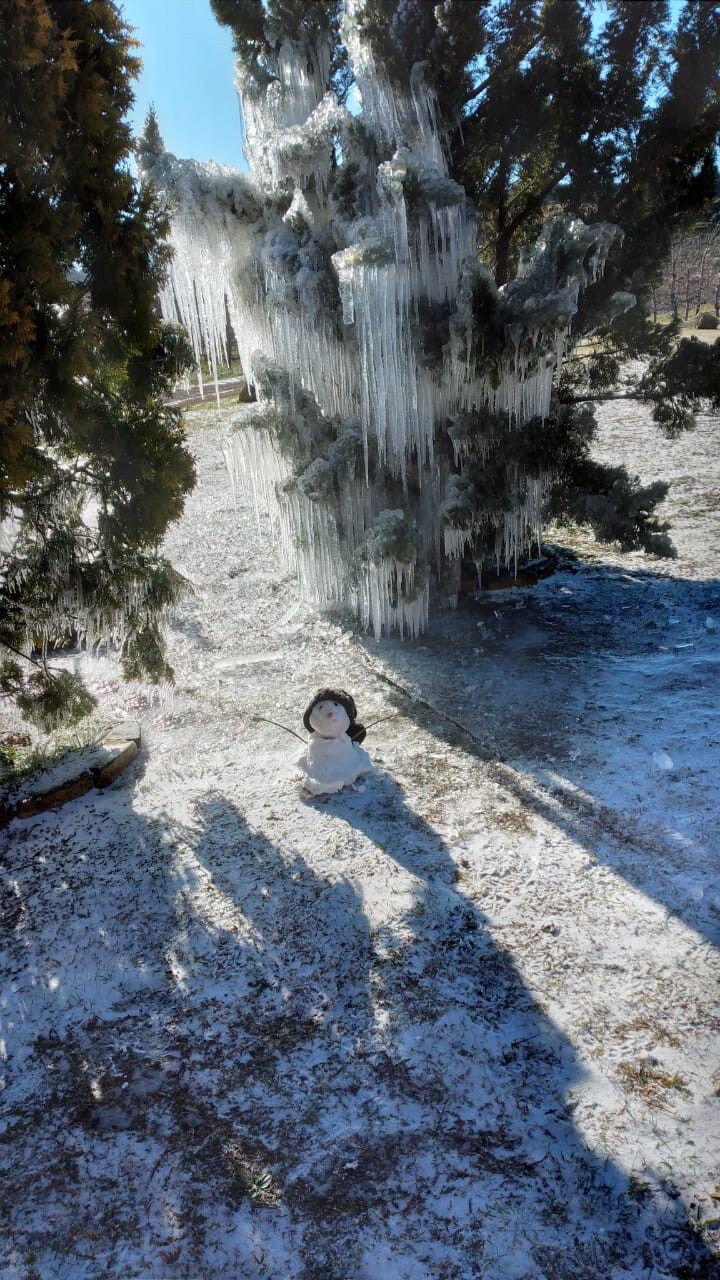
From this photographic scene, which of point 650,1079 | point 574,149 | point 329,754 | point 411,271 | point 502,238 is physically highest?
point 574,149

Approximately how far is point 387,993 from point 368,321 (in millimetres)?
5311

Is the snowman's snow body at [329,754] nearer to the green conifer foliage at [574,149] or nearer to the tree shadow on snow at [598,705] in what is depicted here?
the tree shadow on snow at [598,705]

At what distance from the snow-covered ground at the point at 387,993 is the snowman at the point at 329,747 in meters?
0.19

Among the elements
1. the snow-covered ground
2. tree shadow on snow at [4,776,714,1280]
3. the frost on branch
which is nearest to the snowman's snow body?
the snow-covered ground

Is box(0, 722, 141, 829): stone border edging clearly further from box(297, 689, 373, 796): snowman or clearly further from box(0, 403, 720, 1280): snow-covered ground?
box(297, 689, 373, 796): snowman

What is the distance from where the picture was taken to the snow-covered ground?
9.07 ft

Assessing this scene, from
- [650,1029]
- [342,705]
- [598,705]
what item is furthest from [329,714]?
[650,1029]

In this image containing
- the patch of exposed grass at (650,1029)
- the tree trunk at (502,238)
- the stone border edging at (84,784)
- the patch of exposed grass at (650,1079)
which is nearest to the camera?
the patch of exposed grass at (650,1079)

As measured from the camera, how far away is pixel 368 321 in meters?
Answer: 6.46

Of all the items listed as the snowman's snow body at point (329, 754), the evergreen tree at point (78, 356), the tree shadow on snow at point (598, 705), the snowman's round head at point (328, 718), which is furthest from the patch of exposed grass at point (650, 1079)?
the evergreen tree at point (78, 356)

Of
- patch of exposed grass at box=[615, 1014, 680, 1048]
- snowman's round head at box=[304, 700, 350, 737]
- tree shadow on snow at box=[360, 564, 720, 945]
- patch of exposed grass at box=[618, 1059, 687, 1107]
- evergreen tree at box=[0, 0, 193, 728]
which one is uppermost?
evergreen tree at box=[0, 0, 193, 728]

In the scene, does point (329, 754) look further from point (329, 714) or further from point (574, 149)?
point (574, 149)

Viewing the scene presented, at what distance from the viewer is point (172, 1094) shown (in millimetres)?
3312

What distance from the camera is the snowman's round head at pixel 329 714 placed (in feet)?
17.5
